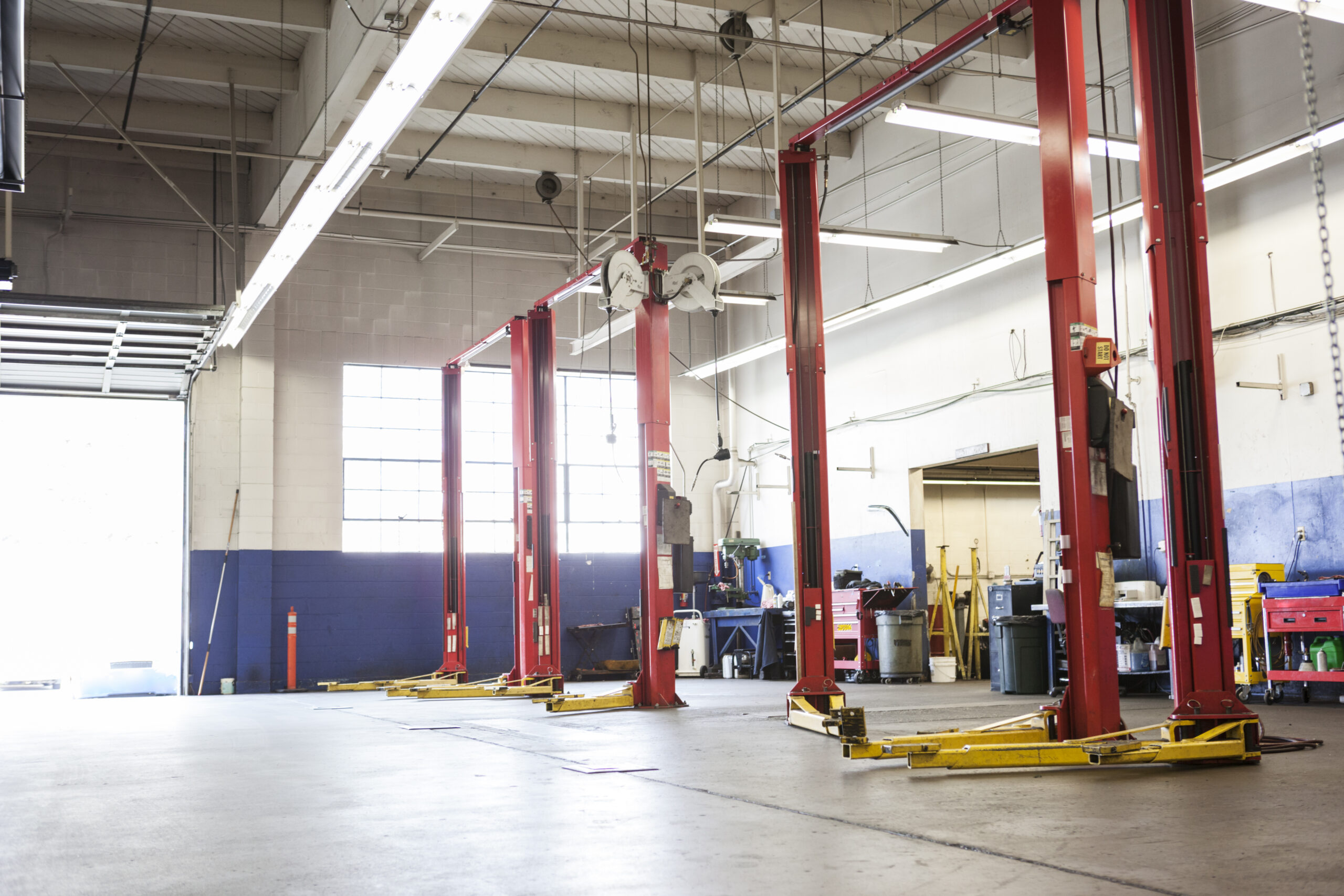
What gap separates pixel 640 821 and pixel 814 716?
12.5 ft

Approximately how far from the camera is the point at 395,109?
8.46 meters

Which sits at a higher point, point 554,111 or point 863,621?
point 554,111

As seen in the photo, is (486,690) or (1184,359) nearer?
(1184,359)

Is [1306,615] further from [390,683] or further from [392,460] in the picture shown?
[392,460]

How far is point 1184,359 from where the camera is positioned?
5.86 m

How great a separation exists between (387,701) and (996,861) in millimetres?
10499

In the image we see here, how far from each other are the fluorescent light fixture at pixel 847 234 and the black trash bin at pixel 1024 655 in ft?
13.3

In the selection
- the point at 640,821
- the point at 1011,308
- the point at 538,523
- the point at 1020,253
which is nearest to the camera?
the point at 640,821

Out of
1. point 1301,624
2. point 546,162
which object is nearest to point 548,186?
point 546,162

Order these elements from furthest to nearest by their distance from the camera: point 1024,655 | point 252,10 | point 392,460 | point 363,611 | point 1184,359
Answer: point 392,460, point 363,611, point 1024,655, point 252,10, point 1184,359

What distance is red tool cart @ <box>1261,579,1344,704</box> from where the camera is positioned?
30.2 ft

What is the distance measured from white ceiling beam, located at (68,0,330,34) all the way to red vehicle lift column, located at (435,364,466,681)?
5.62 m

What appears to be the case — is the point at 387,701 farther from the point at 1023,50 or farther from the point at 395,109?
the point at 1023,50

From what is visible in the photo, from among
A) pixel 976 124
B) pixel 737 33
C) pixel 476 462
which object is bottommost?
pixel 476 462
